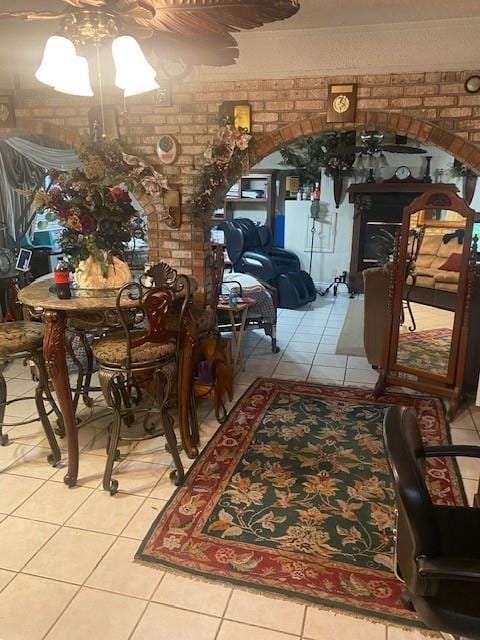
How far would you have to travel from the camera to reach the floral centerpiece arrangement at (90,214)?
2.55 m

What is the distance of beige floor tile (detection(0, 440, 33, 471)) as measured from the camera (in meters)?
2.76

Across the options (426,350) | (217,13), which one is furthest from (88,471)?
(426,350)

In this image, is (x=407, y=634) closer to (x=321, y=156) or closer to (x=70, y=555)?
(x=70, y=555)

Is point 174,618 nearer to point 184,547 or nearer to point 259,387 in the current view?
point 184,547

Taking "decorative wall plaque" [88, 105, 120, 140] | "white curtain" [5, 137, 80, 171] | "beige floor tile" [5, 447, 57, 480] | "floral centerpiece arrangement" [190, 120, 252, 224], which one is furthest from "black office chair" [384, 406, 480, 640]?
"white curtain" [5, 137, 80, 171]

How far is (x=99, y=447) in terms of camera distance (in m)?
2.94

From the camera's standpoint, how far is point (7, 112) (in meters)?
3.80

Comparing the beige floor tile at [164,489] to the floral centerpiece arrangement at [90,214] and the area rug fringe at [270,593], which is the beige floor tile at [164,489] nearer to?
the area rug fringe at [270,593]

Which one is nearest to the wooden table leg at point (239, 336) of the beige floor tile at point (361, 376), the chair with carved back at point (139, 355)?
the beige floor tile at point (361, 376)

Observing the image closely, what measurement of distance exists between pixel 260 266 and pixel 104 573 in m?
4.54

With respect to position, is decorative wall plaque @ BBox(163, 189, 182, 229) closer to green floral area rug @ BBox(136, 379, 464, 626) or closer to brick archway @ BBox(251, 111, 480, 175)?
brick archway @ BBox(251, 111, 480, 175)

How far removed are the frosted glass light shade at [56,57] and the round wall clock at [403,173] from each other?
5.74 metres

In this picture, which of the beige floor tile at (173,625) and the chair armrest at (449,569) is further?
the beige floor tile at (173,625)

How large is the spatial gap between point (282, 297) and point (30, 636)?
4.93 m
